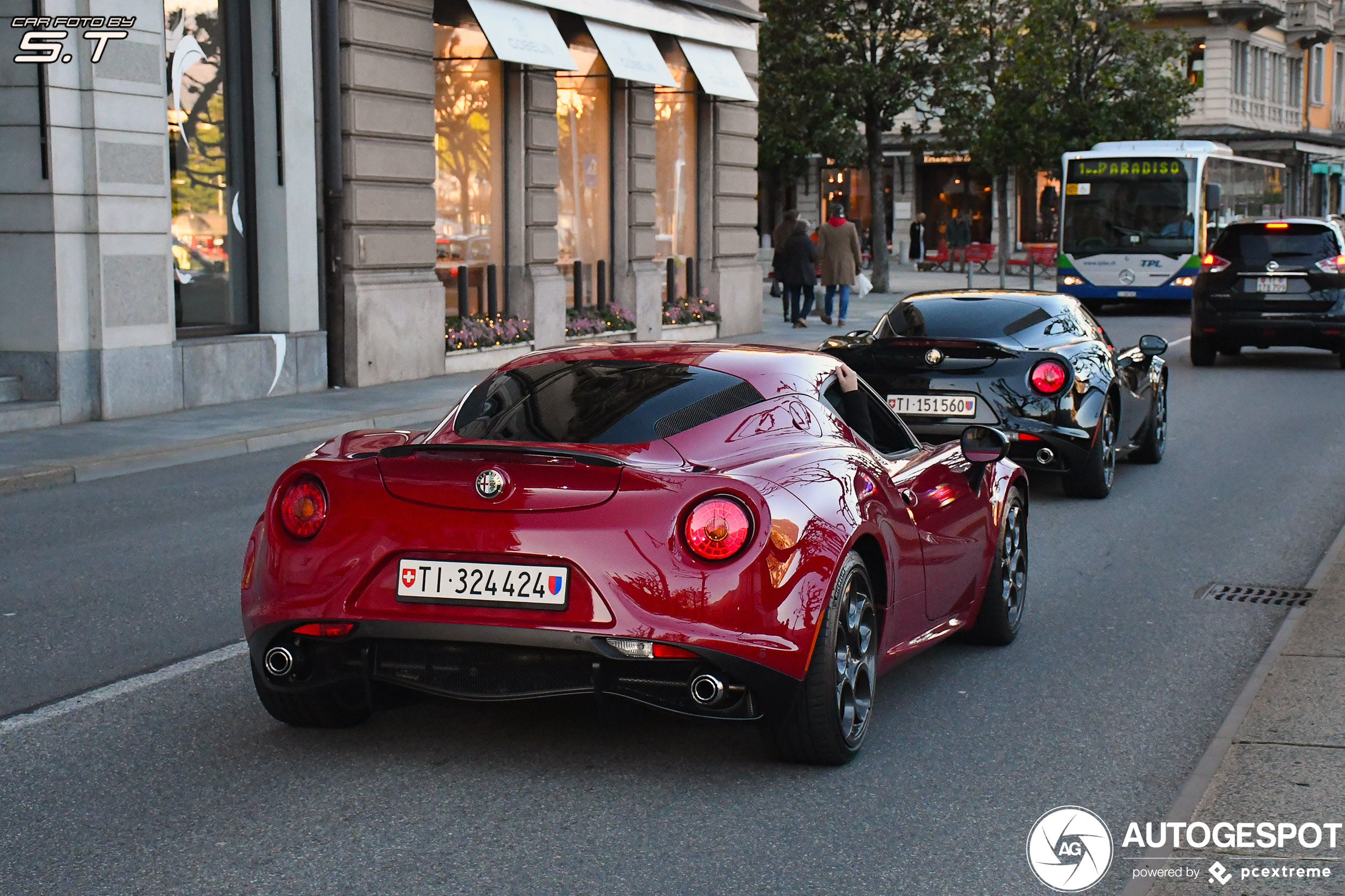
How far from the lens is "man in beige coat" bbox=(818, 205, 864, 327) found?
92.5ft

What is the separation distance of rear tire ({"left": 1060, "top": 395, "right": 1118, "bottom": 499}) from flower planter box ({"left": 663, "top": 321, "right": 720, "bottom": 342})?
14.3 metres

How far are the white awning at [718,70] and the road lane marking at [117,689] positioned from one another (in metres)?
19.6

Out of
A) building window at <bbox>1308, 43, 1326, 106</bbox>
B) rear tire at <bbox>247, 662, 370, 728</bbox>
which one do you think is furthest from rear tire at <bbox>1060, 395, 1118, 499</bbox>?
building window at <bbox>1308, 43, 1326, 106</bbox>

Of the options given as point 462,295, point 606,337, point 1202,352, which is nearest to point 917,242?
point 606,337

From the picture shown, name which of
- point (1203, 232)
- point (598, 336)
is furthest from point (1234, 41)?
point (598, 336)

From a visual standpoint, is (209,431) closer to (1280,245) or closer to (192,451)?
(192,451)

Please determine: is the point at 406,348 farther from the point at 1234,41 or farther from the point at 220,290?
the point at 1234,41

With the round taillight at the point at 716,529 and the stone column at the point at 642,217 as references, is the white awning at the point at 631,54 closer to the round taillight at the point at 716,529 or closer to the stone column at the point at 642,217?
the stone column at the point at 642,217

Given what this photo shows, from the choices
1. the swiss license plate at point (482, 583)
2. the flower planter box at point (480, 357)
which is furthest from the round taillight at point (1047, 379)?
the flower planter box at point (480, 357)

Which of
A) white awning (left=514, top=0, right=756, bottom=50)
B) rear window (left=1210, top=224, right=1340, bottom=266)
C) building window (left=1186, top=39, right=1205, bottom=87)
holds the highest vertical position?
building window (left=1186, top=39, right=1205, bottom=87)

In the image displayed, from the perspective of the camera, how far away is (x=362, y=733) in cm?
544

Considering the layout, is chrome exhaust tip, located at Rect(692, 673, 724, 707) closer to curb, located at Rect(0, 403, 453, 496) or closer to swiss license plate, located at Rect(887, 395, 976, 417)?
swiss license plate, located at Rect(887, 395, 976, 417)

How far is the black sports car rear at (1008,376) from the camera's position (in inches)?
403

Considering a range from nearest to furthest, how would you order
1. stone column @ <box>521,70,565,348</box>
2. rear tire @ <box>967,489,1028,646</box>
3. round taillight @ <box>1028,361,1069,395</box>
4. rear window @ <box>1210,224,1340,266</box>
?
rear tire @ <box>967,489,1028,646</box>
round taillight @ <box>1028,361,1069,395</box>
rear window @ <box>1210,224,1340,266</box>
stone column @ <box>521,70,565,348</box>
